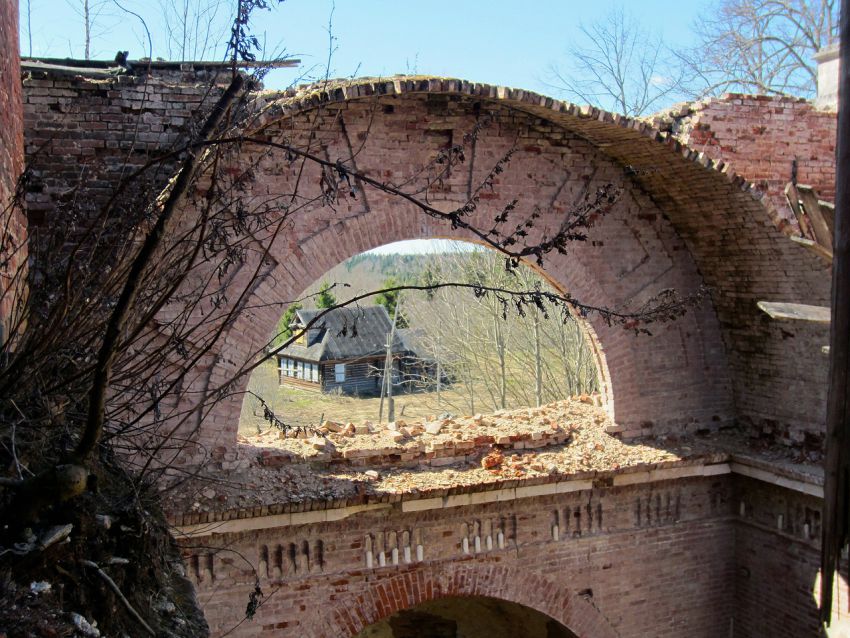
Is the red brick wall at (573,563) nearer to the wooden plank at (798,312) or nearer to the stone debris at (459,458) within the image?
the stone debris at (459,458)

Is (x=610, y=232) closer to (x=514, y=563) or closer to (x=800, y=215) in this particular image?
(x=800, y=215)

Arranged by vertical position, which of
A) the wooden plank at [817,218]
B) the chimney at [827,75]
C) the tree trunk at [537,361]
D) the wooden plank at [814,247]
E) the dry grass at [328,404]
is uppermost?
the chimney at [827,75]

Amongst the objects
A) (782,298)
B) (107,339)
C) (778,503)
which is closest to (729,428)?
(778,503)

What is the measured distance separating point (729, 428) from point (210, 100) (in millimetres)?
5788

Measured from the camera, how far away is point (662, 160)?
7211 mm

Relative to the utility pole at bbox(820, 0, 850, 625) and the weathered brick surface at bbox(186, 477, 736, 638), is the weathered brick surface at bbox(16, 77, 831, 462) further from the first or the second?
the utility pole at bbox(820, 0, 850, 625)

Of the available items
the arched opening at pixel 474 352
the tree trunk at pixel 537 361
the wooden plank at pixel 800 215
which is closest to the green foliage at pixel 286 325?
the arched opening at pixel 474 352

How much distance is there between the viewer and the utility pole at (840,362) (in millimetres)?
2078

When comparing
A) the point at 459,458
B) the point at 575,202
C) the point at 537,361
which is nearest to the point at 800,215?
the point at 575,202

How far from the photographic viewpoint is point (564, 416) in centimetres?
821

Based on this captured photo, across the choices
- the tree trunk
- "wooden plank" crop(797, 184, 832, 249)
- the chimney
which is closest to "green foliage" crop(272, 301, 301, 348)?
"wooden plank" crop(797, 184, 832, 249)

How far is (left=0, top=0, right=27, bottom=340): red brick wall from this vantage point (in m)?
4.68

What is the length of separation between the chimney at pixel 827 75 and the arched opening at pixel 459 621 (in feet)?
20.4

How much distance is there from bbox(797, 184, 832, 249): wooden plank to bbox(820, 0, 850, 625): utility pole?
14.3 ft
